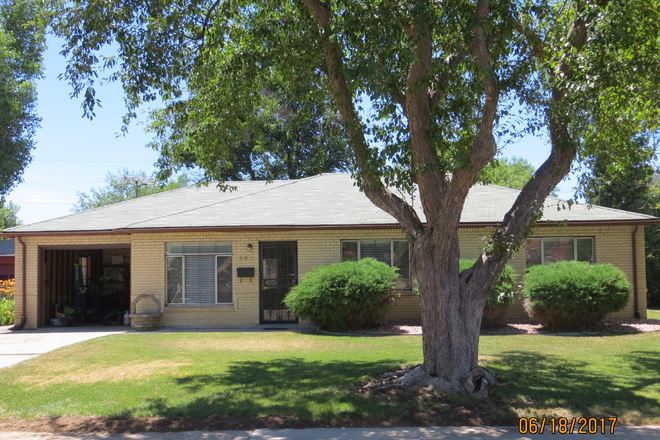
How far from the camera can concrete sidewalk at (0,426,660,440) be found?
5.93 metres

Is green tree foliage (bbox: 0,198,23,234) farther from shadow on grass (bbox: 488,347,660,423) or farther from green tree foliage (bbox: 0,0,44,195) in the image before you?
shadow on grass (bbox: 488,347,660,423)

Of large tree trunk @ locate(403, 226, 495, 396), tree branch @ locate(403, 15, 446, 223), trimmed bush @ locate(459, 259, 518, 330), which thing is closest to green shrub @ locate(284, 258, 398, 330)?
trimmed bush @ locate(459, 259, 518, 330)

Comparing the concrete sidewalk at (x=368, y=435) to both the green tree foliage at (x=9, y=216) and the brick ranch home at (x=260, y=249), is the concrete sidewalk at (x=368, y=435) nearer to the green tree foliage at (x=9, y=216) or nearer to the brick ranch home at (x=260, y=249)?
the brick ranch home at (x=260, y=249)

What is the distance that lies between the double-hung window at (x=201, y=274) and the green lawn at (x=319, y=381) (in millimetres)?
3056

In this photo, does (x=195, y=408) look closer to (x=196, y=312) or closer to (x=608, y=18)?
(x=608, y=18)

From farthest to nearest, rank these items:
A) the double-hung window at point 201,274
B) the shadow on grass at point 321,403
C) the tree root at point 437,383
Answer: the double-hung window at point 201,274 → the tree root at point 437,383 → the shadow on grass at point 321,403

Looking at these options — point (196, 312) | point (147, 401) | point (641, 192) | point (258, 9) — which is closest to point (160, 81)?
point (258, 9)

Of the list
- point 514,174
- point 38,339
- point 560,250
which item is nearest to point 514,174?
point 514,174

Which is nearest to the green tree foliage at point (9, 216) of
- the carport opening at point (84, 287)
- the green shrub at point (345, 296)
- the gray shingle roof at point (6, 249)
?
the gray shingle roof at point (6, 249)

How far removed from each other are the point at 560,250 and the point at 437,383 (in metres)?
9.62

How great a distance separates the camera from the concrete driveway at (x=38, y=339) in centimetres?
1134

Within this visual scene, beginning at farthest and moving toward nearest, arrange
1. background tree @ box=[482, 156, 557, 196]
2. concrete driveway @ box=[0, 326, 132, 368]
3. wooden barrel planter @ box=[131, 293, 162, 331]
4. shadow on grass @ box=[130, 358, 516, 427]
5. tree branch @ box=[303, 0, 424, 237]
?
background tree @ box=[482, 156, 557, 196]
wooden barrel planter @ box=[131, 293, 162, 331]
concrete driveway @ box=[0, 326, 132, 368]
tree branch @ box=[303, 0, 424, 237]
shadow on grass @ box=[130, 358, 516, 427]

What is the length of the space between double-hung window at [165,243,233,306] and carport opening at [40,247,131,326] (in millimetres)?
3085

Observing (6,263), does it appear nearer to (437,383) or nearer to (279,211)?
(279,211)
